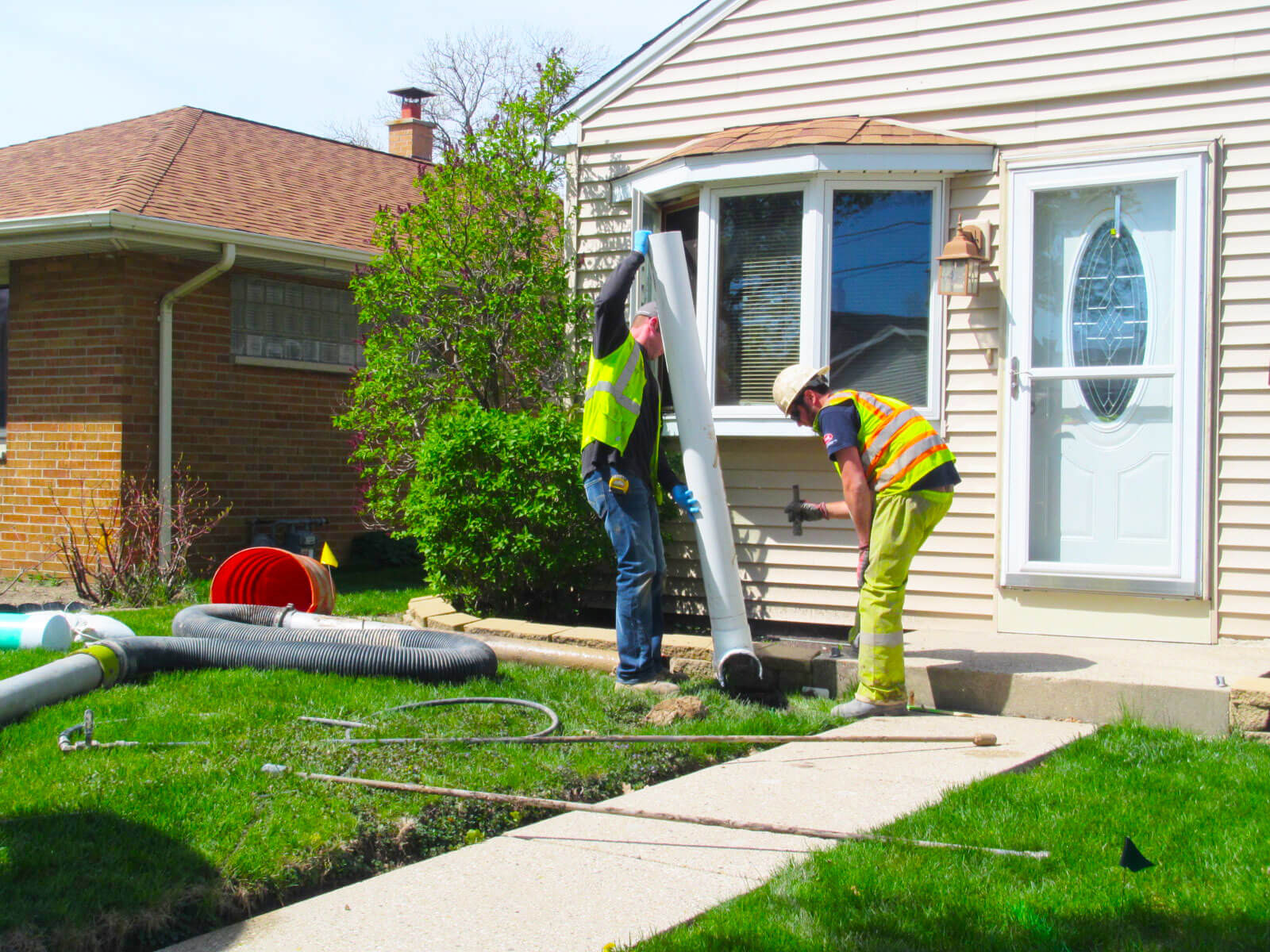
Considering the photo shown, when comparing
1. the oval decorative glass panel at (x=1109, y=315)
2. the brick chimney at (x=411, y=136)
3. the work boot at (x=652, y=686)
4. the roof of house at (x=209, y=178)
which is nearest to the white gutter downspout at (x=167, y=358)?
the roof of house at (x=209, y=178)

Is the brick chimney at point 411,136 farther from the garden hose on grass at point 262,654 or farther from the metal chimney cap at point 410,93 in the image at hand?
the garden hose on grass at point 262,654

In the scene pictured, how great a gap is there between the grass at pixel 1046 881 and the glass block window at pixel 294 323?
8.64m

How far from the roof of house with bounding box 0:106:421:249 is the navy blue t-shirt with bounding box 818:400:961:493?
6.58 m

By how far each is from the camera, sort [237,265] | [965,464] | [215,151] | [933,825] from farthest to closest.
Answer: [215,151]
[237,265]
[965,464]
[933,825]

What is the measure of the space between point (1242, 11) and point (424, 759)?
5.81 m

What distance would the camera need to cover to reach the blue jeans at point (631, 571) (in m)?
5.77

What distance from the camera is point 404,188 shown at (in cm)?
1455

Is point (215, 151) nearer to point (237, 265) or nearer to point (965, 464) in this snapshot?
point (237, 265)

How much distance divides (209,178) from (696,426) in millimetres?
7378

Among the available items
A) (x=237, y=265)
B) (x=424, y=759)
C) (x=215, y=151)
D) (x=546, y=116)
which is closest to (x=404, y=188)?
(x=215, y=151)

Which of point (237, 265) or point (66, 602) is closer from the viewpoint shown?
point (66, 602)

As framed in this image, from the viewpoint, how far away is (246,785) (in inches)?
151

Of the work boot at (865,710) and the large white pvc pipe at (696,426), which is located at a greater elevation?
the large white pvc pipe at (696,426)

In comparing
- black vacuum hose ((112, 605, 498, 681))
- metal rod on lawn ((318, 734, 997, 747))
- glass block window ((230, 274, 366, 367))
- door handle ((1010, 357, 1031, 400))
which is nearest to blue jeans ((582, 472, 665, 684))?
black vacuum hose ((112, 605, 498, 681))
